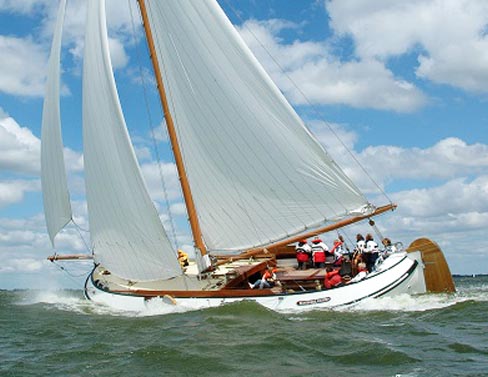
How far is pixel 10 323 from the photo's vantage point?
19.3 m

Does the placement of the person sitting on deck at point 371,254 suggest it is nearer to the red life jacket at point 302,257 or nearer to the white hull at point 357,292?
the white hull at point 357,292

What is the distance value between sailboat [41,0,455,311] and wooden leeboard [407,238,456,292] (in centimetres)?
4

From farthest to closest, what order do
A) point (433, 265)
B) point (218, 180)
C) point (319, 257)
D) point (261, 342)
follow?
point (319, 257) → point (218, 180) → point (433, 265) → point (261, 342)

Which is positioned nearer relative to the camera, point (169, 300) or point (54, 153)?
point (169, 300)

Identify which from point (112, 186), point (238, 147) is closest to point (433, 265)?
point (238, 147)

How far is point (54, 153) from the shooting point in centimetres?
2223

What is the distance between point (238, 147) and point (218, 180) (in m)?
1.32

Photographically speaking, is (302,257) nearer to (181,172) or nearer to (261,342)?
(181,172)

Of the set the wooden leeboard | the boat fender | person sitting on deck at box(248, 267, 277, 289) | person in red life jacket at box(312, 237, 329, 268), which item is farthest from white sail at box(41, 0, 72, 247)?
the wooden leeboard

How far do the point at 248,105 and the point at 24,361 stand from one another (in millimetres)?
10419

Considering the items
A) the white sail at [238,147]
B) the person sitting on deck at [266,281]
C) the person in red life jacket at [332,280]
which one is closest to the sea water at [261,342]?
the person in red life jacket at [332,280]

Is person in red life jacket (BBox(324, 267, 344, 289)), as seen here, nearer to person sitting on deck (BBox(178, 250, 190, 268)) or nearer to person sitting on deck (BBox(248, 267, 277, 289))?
person sitting on deck (BBox(248, 267, 277, 289))

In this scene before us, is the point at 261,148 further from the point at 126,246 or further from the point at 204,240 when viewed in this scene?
the point at 126,246

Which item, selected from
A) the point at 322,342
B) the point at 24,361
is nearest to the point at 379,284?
the point at 322,342
